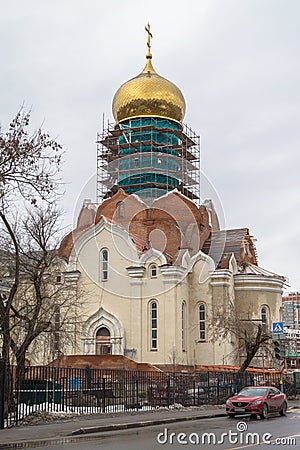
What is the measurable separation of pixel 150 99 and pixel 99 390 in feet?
117

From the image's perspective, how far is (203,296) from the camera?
1780 inches

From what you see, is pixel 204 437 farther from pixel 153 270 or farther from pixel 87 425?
pixel 153 270

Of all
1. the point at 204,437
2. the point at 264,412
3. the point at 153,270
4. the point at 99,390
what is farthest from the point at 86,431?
the point at 153,270

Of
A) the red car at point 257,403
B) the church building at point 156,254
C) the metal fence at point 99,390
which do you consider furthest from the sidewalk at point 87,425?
the church building at point 156,254

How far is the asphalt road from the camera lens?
534 inches

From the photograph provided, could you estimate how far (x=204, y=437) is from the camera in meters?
15.2

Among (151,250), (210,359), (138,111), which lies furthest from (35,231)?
(138,111)

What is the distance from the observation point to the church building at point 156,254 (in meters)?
43.0

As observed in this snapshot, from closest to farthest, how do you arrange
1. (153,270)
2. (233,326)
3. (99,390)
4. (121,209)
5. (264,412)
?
(264,412), (99,390), (233,326), (153,270), (121,209)

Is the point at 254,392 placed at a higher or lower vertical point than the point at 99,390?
lower

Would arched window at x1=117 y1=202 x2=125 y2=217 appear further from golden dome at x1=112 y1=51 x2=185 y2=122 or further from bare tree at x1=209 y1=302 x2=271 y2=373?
bare tree at x1=209 y1=302 x2=271 y2=373

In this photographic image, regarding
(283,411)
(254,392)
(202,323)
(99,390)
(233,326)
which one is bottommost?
(283,411)

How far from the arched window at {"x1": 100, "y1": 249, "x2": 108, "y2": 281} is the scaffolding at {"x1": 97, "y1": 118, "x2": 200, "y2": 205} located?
7339mm

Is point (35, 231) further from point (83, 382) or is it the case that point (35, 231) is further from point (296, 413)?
point (296, 413)
